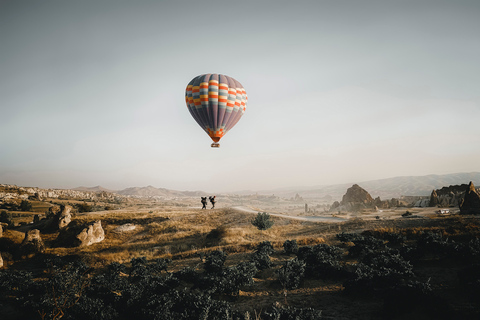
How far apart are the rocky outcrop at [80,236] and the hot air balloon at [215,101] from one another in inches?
755

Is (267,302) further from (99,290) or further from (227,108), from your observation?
(227,108)

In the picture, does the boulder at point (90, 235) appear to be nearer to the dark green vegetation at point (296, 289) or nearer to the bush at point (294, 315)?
the dark green vegetation at point (296, 289)

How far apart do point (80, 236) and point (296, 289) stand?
26549 millimetres

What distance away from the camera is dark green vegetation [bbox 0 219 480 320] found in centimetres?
883

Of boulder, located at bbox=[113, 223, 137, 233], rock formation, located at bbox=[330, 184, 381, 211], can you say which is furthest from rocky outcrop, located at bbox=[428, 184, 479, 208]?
boulder, located at bbox=[113, 223, 137, 233]

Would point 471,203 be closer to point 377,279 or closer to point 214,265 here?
point 377,279

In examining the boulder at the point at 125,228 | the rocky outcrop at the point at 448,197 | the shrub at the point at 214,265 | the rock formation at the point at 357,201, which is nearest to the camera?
the shrub at the point at 214,265

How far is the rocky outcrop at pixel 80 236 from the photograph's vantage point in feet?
86.7

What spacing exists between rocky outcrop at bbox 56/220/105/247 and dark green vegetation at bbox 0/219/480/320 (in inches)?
411

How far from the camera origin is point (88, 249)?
25.5 meters

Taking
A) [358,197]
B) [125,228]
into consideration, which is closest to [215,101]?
[125,228]

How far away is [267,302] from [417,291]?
6.47 m

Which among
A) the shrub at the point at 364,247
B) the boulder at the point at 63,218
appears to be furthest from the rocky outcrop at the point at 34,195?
the shrub at the point at 364,247

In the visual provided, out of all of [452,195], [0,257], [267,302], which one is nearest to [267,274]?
Result: [267,302]
